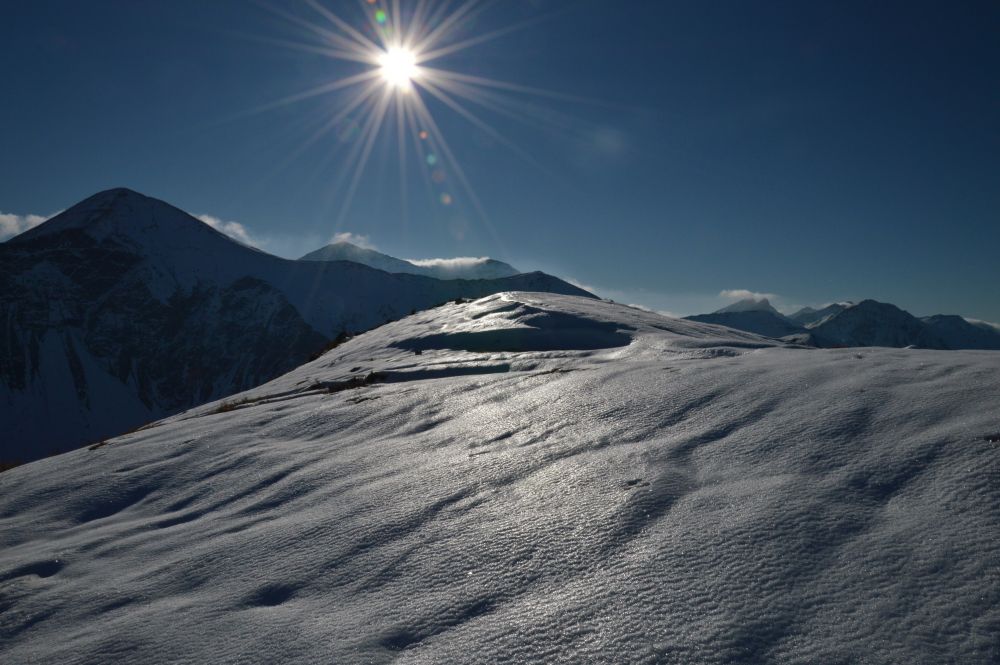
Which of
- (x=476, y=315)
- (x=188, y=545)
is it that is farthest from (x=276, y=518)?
(x=476, y=315)

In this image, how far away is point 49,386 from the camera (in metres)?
163

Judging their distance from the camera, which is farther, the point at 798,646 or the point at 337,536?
the point at 337,536

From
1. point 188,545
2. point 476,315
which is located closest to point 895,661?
point 188,545

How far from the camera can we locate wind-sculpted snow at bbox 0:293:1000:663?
88.7 inches

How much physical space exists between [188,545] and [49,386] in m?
213

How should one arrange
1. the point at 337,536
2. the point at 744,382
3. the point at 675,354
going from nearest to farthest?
the point at 337,536 → the point at 744,382 → the point at 675,354

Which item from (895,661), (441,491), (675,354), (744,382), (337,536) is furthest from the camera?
(675,354)

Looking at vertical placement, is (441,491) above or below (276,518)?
above

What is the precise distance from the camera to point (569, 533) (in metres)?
3.18

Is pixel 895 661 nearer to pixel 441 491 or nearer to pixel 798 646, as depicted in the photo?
pixel 798 646

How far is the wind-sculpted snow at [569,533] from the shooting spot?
225cm

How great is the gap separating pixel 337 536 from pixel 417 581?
3.47 ft

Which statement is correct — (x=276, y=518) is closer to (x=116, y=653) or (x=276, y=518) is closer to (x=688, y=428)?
(x=116, y=653)

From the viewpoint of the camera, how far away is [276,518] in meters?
4.48
